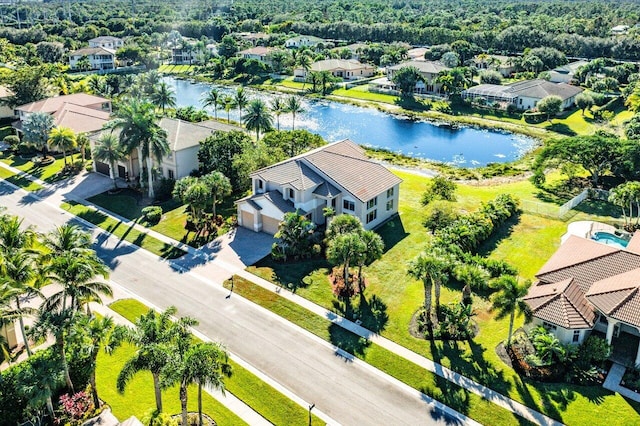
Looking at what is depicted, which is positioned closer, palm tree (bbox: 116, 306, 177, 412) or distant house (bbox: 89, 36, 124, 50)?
palm tree (bbox: 116, 306, 177, 412)

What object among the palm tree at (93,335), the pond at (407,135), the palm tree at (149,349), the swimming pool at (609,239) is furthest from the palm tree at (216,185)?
the pond at (407,135)

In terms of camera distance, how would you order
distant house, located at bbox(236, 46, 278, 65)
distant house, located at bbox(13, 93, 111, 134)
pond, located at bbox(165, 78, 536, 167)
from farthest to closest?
1. distant house, located at bbox(236, 46, 278, 65)
2. pond, located at bbox(165, 78, 536, 167)
3. distant house, located at bbox(13, 93, 111, 134)

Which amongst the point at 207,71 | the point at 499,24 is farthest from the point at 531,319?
the point at 499,24

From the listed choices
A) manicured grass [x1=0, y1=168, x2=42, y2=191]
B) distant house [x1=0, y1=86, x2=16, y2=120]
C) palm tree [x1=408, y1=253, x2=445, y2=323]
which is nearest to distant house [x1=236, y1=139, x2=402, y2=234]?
palm tree [x1=408, y1=253, x2=445, y2=323]

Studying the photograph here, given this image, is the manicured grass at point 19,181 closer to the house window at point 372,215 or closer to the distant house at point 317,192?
the distant house at point 317,192

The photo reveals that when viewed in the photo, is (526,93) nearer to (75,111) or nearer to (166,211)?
(166,211)

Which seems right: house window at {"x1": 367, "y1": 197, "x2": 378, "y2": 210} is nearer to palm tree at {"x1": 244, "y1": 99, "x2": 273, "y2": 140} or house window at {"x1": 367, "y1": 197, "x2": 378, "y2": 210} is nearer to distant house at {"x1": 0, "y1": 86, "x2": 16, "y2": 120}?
palm tree at {"x1": 244, "y1": 99, "x2": 273, "y2": 140}

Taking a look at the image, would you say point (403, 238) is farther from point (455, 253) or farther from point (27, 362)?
point (27, 362)
